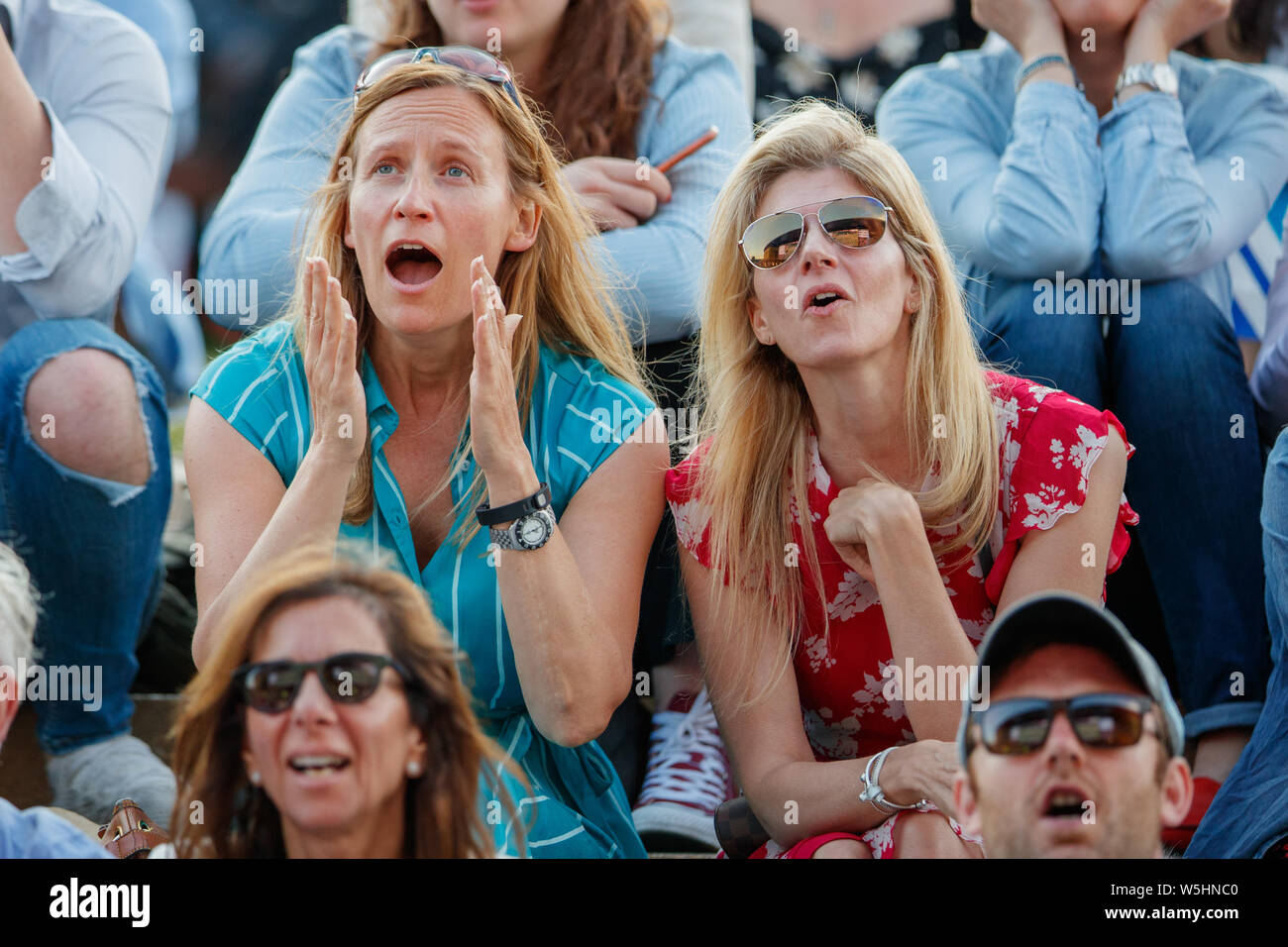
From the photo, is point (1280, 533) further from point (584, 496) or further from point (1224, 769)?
point (584, 496)

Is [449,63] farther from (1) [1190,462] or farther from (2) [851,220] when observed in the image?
(1) [1190,462]

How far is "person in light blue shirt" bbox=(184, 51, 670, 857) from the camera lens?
6.24 ft

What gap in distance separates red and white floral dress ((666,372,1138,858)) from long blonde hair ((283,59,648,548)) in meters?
0.29

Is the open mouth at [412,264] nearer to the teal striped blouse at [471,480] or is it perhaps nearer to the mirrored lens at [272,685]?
the teal striped blouse at [471,480]

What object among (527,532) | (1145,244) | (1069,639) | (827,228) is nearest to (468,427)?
(527,532)

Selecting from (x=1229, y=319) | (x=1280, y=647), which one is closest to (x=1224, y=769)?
(x=1280, y=647)

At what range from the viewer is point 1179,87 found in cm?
286

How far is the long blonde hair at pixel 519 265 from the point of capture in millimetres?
2174

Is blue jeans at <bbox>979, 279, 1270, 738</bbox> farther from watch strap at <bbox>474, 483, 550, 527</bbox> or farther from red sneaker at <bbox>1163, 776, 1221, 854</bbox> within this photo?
watch strap at <bbox>474, 483, 550, 527</bbox>

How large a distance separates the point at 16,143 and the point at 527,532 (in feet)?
4.37

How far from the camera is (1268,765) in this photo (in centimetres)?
196

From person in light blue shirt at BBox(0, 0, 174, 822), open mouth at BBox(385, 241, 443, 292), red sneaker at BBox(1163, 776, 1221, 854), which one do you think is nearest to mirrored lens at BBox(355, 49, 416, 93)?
open mouth at BBox(385, 241, 443, 292)

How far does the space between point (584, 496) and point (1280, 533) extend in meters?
1.00

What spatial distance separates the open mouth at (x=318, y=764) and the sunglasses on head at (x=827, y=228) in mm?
992
